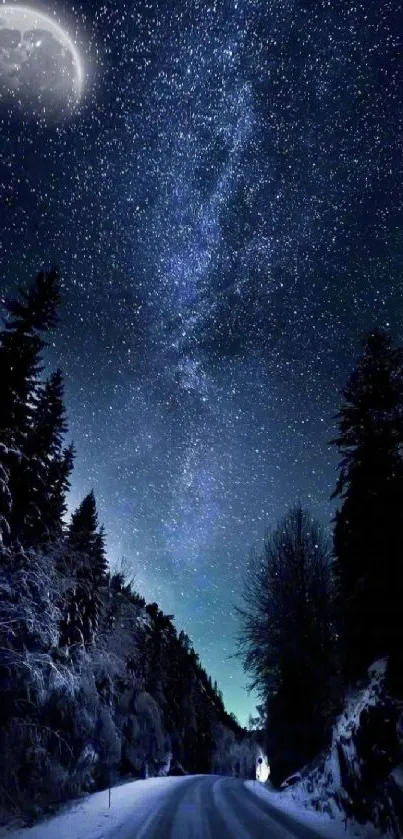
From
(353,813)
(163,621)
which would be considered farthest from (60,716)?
(163,621)

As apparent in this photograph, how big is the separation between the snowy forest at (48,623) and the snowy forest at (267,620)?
0.25ft

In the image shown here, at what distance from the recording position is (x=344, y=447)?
1719 cm

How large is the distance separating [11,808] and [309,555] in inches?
747

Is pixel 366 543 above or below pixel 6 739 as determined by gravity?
above

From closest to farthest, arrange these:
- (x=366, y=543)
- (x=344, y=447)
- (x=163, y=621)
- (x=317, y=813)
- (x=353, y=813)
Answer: (x=353, y=813), (x=317, y=813), (x=366, y=543), (x=344, y=447), (x=163, y=621)

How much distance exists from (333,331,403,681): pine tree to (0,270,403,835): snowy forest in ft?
0.17

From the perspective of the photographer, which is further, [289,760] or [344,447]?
[289,760]

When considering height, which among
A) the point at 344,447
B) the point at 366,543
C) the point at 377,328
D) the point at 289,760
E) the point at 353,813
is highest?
the point at 377,328

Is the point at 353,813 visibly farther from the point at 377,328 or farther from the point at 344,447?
the point at 377,328

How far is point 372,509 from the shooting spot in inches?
580

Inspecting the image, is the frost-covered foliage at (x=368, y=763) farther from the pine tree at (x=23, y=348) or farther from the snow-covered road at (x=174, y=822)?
the pine tree at (x=23, y=348)

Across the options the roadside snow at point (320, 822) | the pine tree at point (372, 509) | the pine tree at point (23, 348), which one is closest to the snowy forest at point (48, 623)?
the pine tree at point (23, 348)

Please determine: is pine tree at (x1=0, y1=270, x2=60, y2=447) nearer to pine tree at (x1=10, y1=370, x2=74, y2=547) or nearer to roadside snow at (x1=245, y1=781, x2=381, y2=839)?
pine tree at (x1=10, y1=370, x2=74, y2=547)

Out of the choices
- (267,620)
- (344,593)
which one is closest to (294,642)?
(267,620)
